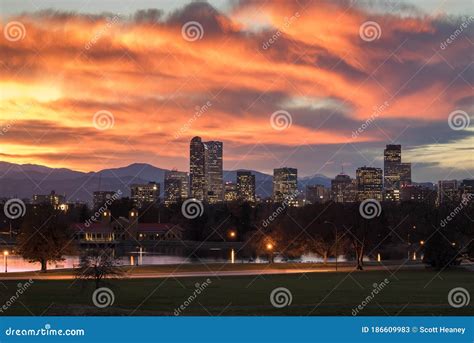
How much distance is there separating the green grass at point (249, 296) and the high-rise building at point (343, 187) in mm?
120577

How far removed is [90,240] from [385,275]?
298 feet

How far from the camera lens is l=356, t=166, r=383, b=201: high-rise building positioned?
173m

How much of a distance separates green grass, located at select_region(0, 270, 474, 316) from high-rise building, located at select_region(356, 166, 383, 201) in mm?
118353

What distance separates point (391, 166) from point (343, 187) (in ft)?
50.0

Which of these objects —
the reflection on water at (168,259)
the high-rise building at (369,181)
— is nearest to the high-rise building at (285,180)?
the high-rise building at (369,181)

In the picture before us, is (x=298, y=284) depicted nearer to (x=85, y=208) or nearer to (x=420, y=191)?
(x=85, y=208)

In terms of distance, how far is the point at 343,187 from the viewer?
18762 centimetres

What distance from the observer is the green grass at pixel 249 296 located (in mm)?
28562
